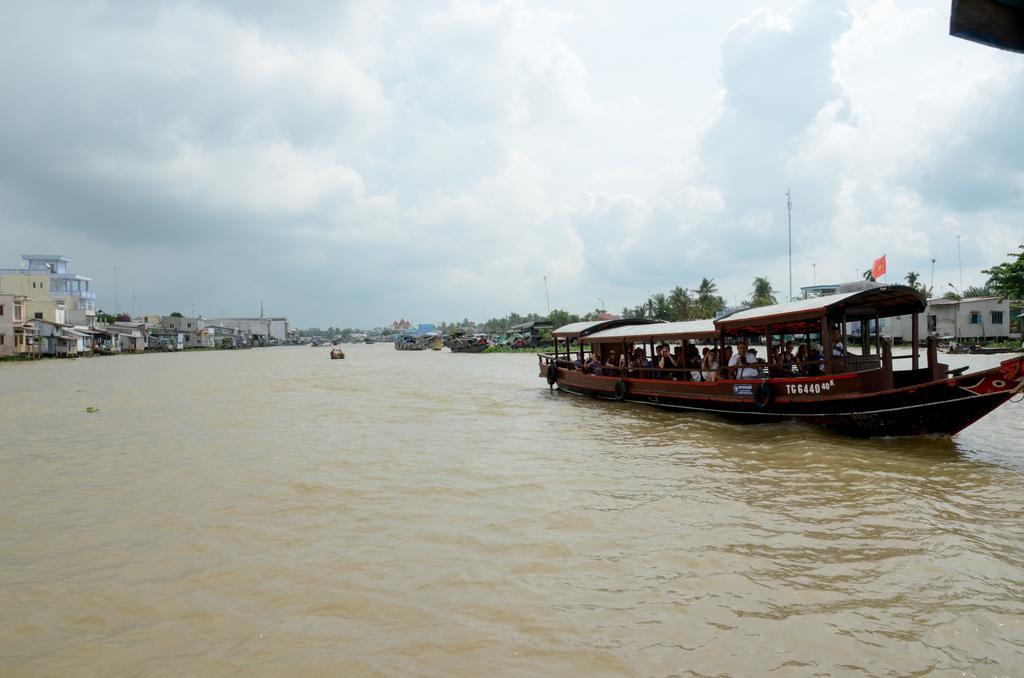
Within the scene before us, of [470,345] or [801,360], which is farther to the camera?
[470,345]

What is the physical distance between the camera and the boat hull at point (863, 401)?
8340mm

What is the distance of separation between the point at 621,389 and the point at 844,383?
6.08m

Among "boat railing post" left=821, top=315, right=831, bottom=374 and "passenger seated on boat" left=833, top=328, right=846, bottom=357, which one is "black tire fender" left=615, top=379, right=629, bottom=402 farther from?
"boat railing post" left=821, top=315, right=831, bottom=374

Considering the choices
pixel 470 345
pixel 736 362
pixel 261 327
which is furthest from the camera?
pixel 261 327

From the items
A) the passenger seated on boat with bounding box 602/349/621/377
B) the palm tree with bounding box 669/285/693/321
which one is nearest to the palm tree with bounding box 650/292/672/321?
the palm tree with bounding box 669/285/693/321

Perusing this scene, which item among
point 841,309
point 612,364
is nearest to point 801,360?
point 841,309

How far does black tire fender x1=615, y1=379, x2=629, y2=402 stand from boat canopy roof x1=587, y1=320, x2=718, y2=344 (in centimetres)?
106

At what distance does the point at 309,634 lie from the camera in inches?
145

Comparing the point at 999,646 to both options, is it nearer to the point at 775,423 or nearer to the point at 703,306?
the point at 775,423

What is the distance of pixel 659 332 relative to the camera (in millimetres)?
13797

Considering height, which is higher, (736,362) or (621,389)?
(736,362)

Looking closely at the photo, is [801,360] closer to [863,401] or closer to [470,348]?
[863,401]

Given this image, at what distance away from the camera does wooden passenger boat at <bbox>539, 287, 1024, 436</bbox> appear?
8.63m

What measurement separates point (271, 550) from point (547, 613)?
268 centimetres
